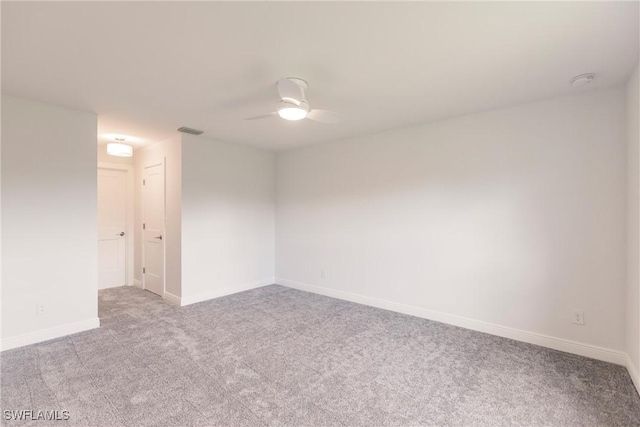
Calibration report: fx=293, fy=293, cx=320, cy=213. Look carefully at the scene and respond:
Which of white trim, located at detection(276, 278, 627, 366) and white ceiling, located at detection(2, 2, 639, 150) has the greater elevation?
white ceiling, located at detection(2, 2, 639, 150)

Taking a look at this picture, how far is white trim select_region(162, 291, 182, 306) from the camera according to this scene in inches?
162

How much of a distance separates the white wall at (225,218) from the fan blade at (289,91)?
248 centimetres

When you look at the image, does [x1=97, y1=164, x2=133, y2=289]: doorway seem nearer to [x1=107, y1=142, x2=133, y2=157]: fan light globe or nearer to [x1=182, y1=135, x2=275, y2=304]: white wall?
[x1=107, y1=142, x2=133, y2=157]: fan light globe

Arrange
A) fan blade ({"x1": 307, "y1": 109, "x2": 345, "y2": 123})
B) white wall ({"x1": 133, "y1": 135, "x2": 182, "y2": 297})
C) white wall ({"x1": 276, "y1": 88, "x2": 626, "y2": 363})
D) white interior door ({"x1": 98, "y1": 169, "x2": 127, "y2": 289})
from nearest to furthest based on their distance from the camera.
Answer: fan blade ({"x1": 307, "y1": 109, "x2": 345, "y2": 123})
white wall ({"x1": 276, "y1": 88, "x2": 626, "y2": 363})
white wall ({"x1": 133, "y1": 135, "x2": 182, "y2": 297})
white interior door ({"x1": 98, "y1": 169, "x2": 127, "y2": 289})

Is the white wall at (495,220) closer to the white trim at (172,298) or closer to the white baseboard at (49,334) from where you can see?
the white trim at (172,298)

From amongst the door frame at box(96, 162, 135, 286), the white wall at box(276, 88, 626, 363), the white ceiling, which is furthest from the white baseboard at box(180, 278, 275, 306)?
the white ceiling

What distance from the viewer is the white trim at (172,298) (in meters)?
4.12

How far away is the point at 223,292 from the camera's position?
15.1ft

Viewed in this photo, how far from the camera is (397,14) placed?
1.66 metres

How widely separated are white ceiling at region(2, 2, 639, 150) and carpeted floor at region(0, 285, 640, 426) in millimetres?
2399

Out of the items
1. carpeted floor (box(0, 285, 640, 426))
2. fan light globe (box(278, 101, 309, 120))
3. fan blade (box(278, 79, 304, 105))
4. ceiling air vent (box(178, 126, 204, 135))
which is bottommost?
carpeted floor (box(0, 285, 640, 426))

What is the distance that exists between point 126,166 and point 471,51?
5456 mm

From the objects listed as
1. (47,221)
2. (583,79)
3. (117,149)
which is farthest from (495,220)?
(117,149)

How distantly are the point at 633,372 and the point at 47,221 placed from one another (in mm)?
5374
